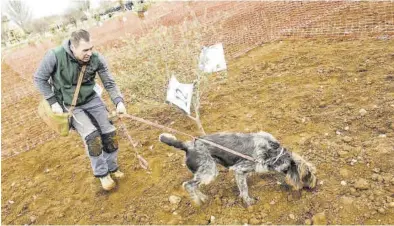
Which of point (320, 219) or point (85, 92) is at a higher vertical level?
point (85, 92)

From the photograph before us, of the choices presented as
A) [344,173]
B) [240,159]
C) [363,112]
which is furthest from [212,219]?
[363,112]

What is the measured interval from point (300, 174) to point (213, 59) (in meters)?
1.92

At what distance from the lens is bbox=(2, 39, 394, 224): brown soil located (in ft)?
11.1

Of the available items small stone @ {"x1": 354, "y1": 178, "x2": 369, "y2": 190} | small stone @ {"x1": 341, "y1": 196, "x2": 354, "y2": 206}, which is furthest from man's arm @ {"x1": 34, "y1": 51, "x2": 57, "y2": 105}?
small stone @ {"x1": 354, "y1": 178, "x2": 369, "y2": 190}

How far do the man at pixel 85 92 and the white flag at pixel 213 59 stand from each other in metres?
1.27

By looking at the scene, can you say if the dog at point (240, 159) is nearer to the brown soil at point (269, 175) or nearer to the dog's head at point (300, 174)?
the dog's head at point (300, 174)

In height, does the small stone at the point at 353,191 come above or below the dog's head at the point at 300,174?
below

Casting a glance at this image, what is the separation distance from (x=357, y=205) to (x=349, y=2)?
21.8 ft

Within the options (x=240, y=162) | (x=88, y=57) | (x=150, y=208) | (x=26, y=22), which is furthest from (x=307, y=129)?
(x=26, y=22)

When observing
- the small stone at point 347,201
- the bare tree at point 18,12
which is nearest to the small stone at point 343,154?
the small stone at point 347,201

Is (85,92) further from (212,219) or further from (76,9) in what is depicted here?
(76,9)

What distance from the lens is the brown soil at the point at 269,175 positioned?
339cm

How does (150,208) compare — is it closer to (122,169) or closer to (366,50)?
(122,169)

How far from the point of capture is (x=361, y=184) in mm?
3338
